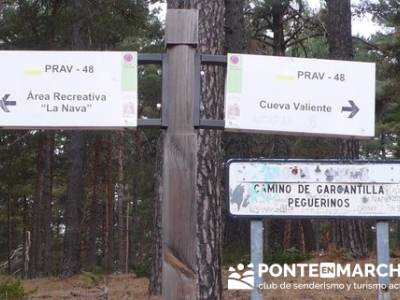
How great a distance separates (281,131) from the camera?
3350 mm

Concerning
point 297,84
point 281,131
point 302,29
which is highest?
point 302,29

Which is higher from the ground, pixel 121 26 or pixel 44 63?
pixel 121 26

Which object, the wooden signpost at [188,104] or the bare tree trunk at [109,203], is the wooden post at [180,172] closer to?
the wooden signpost at [188,104]

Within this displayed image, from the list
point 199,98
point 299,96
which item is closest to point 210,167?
point 199,98

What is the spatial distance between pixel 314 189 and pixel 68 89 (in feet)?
4.90

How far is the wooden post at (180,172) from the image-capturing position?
3.29 metres

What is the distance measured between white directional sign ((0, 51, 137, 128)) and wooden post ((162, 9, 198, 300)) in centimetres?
22

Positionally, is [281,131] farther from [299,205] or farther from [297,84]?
[299,205]

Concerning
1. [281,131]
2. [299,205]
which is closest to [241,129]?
[281,131]

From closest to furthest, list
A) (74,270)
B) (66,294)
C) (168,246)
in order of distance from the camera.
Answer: (168,246), (66,294), (74,270)

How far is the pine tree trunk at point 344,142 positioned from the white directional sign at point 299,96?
724 centimetres

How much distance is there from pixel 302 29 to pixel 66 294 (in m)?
12.9

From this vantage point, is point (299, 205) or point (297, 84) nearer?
point (297, 84)

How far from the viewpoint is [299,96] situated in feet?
11.0
